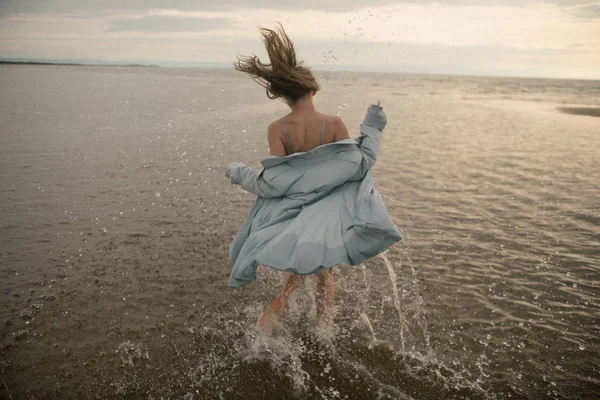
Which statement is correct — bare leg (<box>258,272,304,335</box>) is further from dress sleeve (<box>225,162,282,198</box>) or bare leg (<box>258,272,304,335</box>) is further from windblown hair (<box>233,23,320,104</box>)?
windblown hair (<box>233,23,320,104</box>)

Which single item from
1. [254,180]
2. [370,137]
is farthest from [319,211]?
[370,137]

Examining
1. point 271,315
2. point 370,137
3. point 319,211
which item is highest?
point 370,137

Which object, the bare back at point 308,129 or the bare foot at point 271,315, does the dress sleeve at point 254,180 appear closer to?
the bare back at point 308,129

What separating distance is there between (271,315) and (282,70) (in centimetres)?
219

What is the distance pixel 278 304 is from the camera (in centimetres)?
428

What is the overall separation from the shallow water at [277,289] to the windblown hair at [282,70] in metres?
2.36

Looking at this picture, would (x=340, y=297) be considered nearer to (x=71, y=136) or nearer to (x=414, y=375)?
(x=414, y=375)

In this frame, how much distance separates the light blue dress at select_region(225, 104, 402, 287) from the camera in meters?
3.62

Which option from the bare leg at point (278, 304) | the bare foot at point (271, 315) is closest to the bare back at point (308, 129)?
the bare leg at point (278, 304)

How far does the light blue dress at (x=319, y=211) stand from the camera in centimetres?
362

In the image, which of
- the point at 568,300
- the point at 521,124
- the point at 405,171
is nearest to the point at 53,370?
the point at 568,300

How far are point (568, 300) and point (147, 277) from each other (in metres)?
4.95

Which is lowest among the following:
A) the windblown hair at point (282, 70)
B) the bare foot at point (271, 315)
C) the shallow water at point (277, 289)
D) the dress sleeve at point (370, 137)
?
the shallow water at point (277, 289)

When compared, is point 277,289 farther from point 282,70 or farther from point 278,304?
point 282,70
